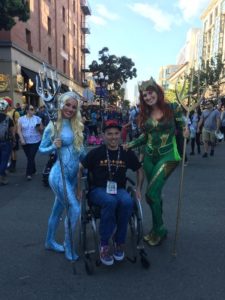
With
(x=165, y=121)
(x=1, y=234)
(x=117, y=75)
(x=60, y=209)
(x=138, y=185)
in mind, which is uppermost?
(x=117, y=75)

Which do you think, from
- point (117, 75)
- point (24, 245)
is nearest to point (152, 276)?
point (24, 245)

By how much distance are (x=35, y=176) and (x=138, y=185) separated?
495 cm

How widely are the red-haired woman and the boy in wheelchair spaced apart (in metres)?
0.29

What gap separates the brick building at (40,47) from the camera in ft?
63.5

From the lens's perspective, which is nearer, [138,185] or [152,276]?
[152,276]

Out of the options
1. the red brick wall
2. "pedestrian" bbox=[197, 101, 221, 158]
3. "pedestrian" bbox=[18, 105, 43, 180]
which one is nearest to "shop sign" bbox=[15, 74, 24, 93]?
the red brick wall

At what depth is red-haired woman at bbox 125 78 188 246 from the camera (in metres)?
3.97

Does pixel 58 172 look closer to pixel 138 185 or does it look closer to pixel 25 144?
pixel 138 185

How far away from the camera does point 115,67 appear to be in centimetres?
4112

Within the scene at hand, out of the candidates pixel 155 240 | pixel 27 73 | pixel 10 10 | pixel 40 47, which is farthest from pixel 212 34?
pixel 155 240

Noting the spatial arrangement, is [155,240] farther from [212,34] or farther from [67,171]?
[212,34]

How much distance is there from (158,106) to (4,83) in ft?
55.4

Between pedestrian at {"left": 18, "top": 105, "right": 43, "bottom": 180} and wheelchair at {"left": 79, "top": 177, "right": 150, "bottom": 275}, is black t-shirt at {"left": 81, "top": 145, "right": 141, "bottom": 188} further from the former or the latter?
pedestrian at {"left": 18, "top": 105, "right": 43, "bottom": 180}

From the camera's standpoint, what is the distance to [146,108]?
161 inches
